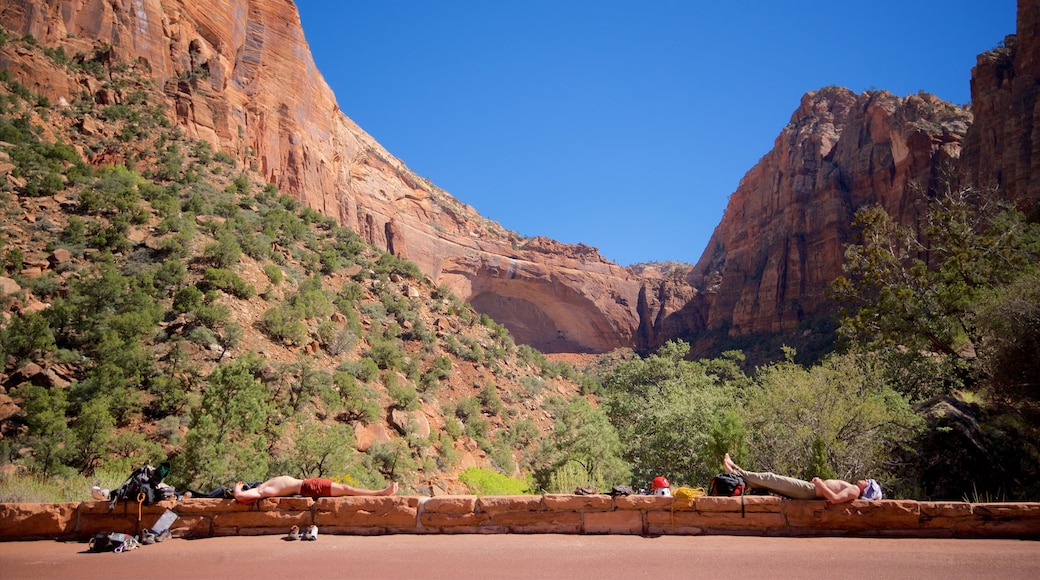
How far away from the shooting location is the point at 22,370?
48.3ft

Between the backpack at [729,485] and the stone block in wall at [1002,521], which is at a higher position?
the backpack at [729,485]

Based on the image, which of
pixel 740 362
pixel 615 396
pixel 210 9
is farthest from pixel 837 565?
pixel 740 362

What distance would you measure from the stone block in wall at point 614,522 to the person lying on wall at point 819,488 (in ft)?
4.42

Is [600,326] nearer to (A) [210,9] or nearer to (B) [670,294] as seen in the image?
(B) [670,294]

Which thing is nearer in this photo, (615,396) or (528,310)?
(615,396)

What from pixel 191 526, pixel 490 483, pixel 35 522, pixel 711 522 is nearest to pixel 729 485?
pixel 711 522

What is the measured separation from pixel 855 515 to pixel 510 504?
11.1ft

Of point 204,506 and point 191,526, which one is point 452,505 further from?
point 191,526

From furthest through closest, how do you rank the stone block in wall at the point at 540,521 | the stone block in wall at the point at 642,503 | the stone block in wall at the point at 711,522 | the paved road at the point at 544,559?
the stone block in wall at the point at 540,521 → the stone block in wall at the point at 642,503 → the stone block in wall at the point at 711,522 → the paved road at the point at 544,559

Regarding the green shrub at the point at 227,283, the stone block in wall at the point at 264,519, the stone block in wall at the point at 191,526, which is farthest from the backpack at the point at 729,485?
the green shrub at the point at 227,283

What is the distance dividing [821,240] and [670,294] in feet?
64.3

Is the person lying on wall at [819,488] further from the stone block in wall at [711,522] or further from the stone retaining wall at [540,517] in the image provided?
the stone block in wall at [711,522]

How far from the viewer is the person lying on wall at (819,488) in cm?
559

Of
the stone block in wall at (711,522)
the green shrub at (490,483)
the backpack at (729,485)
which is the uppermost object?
the backpack at (729,485)
